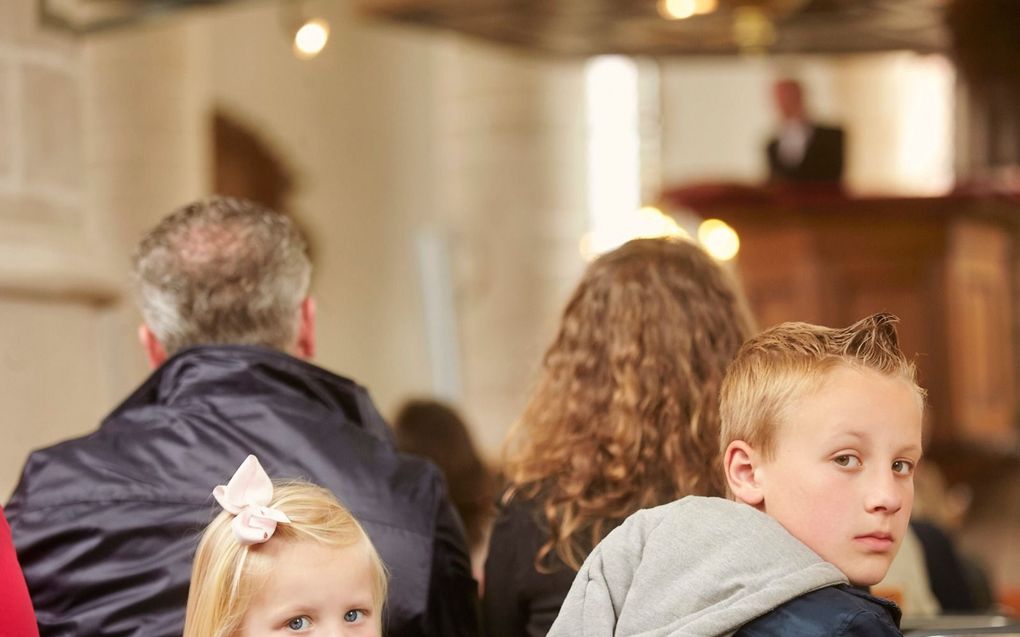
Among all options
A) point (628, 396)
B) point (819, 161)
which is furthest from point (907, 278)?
point (628, 396)

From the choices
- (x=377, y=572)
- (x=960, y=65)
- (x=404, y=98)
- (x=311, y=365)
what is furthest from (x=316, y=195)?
(x=377, y=572)

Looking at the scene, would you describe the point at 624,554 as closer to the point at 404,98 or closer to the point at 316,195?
the point at 316,195

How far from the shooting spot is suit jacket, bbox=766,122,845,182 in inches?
374

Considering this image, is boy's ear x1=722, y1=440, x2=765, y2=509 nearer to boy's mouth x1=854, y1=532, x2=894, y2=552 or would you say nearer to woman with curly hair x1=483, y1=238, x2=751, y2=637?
boy's mouth x1=854, y1=532, x2=894, y2=552

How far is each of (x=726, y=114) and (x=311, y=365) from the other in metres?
13.8

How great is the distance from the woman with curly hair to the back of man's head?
55 cm

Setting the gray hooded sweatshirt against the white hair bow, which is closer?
the gray hooded sweatshirt

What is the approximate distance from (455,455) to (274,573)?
252cm

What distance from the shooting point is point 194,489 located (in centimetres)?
279

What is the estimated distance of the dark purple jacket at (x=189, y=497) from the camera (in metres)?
2.75

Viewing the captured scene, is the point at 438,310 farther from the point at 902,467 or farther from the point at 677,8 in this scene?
the point at 902,467

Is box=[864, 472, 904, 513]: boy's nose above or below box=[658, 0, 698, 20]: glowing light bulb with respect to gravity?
below

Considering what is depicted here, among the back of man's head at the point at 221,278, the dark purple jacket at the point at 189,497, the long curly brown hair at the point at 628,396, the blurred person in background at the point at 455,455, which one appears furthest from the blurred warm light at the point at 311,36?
the dark purple jacket at the point at 189,497

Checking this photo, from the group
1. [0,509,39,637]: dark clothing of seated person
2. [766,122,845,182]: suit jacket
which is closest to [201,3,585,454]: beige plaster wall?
[766,122,845,182]: suit jacket
